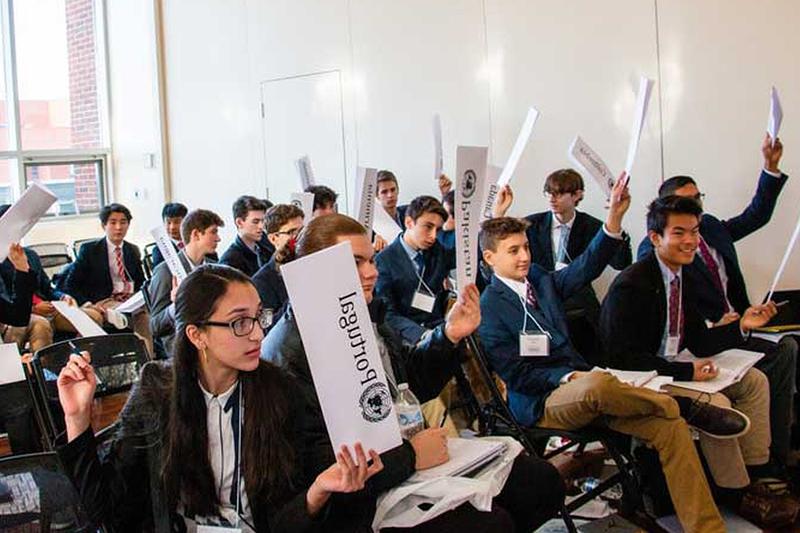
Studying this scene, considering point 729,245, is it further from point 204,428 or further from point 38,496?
point 38,496

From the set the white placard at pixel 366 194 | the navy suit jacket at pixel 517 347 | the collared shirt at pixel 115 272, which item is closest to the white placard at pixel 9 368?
the navy suit jacket at pixel 517 347

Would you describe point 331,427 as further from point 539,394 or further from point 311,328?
point 539,394

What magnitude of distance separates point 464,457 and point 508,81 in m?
3.83

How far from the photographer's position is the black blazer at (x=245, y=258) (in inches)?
173

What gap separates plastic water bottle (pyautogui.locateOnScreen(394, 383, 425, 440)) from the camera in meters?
2.09

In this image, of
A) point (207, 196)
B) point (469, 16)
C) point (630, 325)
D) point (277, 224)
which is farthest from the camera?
point (207, 196)

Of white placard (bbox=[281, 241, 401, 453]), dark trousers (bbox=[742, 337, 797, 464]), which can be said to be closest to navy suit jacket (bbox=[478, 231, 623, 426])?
dark trousers (bbox=[742, 337, 797, 464])

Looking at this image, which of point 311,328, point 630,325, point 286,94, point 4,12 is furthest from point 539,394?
point 4,12

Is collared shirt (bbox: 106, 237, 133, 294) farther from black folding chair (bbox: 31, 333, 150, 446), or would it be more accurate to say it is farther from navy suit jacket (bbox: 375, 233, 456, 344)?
black folding chair (bbox: 31, 333, 150, 446)

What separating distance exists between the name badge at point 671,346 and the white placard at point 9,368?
2.40m

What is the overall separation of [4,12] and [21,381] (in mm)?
6114

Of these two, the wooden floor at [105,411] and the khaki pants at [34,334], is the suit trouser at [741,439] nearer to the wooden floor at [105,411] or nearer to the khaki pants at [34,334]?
the wooden floor at [105,411]

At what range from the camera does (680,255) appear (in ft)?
10.5

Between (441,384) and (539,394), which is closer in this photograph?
(441,384)
